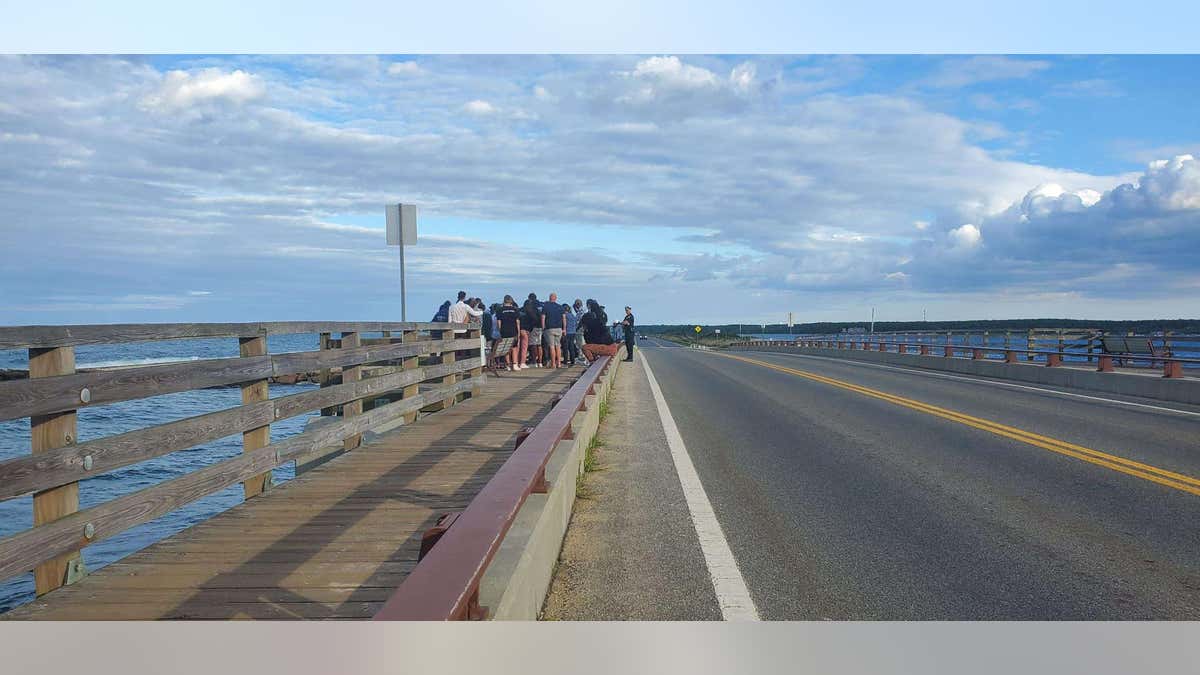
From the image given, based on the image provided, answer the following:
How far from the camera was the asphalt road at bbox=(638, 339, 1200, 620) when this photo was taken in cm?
506

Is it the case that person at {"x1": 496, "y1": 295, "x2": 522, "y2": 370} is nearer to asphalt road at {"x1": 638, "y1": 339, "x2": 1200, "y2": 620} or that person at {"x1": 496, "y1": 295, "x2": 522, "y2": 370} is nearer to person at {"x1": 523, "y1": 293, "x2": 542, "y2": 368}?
person at {"x1": 523, "y1": 293, "x2": 542, "y2": 368}

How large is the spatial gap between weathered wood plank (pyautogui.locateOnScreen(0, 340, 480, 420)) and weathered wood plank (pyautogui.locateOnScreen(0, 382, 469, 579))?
578 mm

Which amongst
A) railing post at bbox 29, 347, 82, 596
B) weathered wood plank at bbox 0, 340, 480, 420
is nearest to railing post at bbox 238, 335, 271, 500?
weathered wood plank at bbox 0, 340, 480, 420

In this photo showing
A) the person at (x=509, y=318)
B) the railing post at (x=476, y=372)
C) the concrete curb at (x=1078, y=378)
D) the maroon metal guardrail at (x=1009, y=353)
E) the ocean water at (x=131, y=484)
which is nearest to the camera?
the ocean water at (x=131, y=484)

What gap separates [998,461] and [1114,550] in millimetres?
3922

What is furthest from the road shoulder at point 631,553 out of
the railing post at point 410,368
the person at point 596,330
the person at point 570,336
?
the person at point 570,336

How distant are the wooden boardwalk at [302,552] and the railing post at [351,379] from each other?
0.86 metres

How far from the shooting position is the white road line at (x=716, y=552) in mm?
4812

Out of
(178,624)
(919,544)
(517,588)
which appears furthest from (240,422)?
(919,544)

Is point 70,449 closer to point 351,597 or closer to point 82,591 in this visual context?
point 82,591

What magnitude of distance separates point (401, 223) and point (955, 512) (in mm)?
10606

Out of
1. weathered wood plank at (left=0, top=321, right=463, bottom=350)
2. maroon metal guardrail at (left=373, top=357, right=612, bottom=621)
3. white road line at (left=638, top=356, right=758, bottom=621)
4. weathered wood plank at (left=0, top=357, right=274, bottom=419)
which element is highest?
weathered wood plank at (left=0, top=321, right=463, bottom=350)

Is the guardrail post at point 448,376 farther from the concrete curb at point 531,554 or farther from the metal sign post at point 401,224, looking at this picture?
Result: the concrete curb at point 531,554

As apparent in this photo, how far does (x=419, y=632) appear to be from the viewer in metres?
3.25
